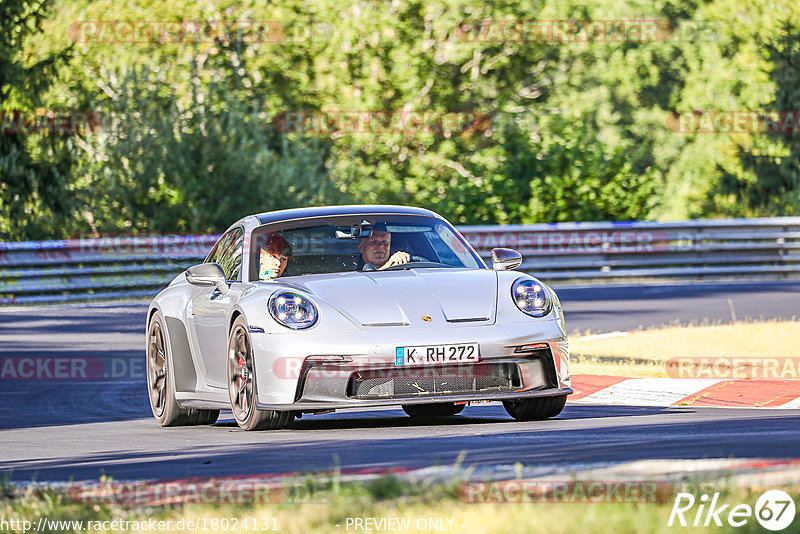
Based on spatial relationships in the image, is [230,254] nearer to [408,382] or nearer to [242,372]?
[242,372]

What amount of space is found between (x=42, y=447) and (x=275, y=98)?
32.1 metres

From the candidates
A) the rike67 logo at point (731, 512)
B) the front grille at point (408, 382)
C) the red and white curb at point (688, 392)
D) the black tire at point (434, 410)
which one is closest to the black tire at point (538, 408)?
the front grille at point (408, 382)

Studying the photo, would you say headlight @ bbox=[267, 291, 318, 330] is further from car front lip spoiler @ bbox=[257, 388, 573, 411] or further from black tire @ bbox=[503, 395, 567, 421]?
black tire @ bbox=[503, 395, 567, 421]

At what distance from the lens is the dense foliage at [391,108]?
28.2 metres

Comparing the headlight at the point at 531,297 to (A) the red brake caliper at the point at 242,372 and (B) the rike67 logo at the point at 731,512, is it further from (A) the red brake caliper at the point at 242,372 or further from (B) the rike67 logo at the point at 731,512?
(B) the rike67 logo at the point at 731,512

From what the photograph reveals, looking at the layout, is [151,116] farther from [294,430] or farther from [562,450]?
[562,450]

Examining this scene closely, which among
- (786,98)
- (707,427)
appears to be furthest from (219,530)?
(786,98)

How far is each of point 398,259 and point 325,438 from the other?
1615mm

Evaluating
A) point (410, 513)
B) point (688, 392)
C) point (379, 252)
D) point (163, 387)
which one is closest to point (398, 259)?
point (379, 252)

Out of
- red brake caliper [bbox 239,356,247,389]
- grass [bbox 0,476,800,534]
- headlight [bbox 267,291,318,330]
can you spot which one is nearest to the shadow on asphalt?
red brake caliper [bbox 239,356,247,389]

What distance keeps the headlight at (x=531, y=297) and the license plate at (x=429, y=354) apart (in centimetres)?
56

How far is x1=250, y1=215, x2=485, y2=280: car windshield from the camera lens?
9.54 meters

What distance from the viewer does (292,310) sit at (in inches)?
340

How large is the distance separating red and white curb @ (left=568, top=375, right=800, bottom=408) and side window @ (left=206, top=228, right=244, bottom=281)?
2644 millimetres
